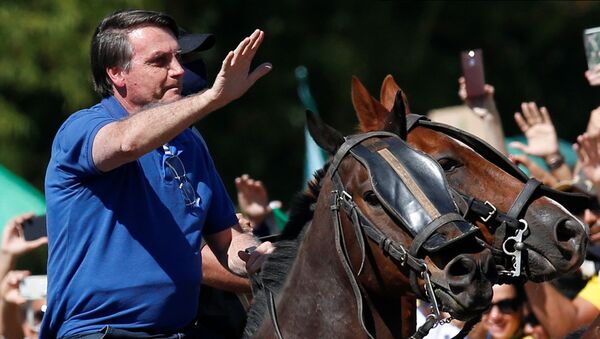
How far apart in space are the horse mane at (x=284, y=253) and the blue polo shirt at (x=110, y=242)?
0.92 feet

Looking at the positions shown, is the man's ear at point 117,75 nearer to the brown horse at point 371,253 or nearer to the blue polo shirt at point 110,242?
the blue polo shirt at point 110,242

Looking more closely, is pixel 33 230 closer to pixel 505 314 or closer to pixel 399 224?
pixel 505 314

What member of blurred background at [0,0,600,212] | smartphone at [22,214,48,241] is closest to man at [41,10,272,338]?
smartphone at [22,214,48,241]

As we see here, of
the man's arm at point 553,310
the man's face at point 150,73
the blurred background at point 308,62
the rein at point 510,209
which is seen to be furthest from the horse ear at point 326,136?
the blurred background at point 308,62

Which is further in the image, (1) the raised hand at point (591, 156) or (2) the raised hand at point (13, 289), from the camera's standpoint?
(2) the raised hand at point (13, 289)

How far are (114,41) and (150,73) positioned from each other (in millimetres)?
184

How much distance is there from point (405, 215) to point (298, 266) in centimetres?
52

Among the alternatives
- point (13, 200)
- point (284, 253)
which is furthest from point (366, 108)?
point (13, 200)

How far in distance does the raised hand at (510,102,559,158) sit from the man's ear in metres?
3.86

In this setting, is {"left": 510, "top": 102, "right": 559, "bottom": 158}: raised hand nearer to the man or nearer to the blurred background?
the man

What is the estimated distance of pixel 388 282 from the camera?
4.42 m

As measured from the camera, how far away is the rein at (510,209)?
459 cm

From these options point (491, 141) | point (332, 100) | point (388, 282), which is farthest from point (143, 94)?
point (332, 100)

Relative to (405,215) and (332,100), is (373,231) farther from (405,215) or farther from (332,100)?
(332,100)
